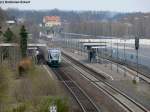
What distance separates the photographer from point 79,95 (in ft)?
116

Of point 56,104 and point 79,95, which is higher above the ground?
point 56,104

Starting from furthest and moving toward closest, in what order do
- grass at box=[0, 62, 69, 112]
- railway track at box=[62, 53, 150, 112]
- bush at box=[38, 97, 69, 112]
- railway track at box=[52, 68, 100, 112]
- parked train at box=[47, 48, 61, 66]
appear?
parked train at box=[47, 48, 61, 66], railway track at box=[62, 53, 150, 112], railway track at box=[52, 68, 100, 112], grass at box=[0, 62, 69, 112], bush at box=[38, 97, 69, 112]

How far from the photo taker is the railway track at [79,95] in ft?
95.8

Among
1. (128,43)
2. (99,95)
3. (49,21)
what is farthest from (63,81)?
(49,21)

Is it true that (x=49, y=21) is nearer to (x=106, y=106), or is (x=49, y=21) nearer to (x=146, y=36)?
(x=146, y=36)

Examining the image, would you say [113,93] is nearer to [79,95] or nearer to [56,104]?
[79,95]

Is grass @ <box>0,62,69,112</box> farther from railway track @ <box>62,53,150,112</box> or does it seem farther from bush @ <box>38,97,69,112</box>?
railway track @ <box>62,53,150,112</box>

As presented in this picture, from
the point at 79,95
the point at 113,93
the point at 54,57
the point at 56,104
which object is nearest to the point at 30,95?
the point at 79,95

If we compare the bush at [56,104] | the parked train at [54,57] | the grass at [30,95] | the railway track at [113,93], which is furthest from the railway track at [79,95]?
the parked train at [54,57]

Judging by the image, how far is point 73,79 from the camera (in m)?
47.2

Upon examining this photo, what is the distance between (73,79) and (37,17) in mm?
146745

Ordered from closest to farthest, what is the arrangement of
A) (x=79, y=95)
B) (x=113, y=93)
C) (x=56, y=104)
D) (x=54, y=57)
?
(x=56, y=104) < (x=79, y=95) < (x=113, y=93) < (x=54, y=57)

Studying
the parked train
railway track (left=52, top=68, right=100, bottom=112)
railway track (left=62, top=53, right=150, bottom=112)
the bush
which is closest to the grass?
the bush

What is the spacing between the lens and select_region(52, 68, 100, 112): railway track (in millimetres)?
29209
